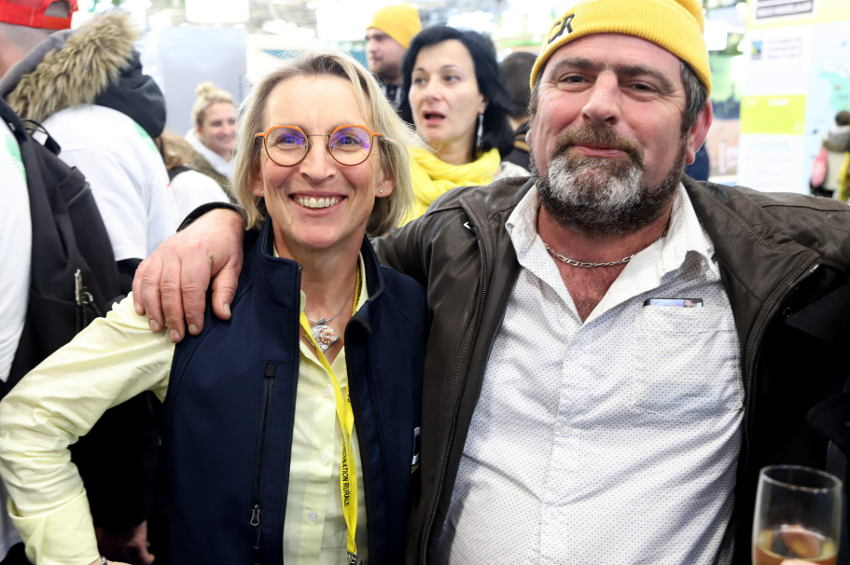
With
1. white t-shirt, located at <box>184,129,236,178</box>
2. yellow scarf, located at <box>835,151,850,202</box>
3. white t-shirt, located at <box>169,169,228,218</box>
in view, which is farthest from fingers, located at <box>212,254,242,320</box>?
yellow scarf, located at <box>835,151,850,202</box>

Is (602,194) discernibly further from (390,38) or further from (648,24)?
(390,38)

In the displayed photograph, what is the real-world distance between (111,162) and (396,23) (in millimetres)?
2344

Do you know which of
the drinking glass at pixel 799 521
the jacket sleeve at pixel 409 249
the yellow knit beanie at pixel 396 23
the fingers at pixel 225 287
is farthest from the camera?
the yellow knit beanie at pixel 396 23

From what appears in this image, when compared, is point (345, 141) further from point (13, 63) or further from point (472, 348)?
point (13, 63)

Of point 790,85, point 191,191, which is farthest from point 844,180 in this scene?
point 191,191

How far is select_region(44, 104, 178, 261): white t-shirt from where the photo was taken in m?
2.55

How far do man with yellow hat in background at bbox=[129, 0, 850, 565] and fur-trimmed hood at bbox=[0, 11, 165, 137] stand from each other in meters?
1.08

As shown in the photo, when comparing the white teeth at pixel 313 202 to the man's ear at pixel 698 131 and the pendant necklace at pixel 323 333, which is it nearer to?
the pendant necklace at pixel 323 333

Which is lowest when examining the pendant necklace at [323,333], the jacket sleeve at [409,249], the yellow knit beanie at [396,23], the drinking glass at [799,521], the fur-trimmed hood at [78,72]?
the drinking glass at [799,521]

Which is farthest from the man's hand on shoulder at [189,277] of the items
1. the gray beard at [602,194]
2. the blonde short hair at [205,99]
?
the blonde short hair at [205,99]

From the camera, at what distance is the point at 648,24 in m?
1.92

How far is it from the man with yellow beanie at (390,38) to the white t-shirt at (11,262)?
289cm

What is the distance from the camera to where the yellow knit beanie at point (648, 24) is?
1920 mm

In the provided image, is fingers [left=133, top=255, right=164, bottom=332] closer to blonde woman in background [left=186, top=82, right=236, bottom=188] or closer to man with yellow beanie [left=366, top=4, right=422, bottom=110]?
man with yellow beanie [left=366, top=4, right=422, bottom=110]
